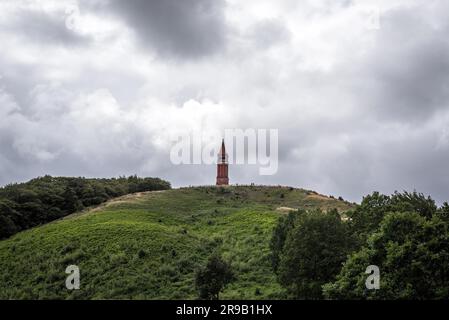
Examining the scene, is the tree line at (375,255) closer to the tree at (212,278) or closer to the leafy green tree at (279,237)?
the tree at (212,278)

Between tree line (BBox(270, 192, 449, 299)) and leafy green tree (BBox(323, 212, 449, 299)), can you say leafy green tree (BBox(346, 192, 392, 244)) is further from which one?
leafy green tree (BBox(323, 212, 449, 299))

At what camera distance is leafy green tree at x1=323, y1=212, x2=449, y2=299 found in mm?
32781

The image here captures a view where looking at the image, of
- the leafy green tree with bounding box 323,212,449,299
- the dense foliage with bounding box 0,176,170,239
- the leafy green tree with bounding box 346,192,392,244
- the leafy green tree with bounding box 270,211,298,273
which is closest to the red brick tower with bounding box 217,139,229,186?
→ the dense foliage with bounding box 0,176,170,239

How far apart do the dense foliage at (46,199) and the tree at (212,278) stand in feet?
148

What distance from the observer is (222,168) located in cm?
11044

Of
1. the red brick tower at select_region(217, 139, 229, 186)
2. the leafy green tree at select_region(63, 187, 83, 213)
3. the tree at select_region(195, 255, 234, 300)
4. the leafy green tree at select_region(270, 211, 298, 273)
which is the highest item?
the red brick tower at select_region(217, 139, 229, 186)

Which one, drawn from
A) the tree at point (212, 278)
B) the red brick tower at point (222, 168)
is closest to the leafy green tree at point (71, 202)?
the red brick tower at point (222, 168)

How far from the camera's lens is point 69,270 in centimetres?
5538

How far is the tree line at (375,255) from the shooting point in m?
33.0

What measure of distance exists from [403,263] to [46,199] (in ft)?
223

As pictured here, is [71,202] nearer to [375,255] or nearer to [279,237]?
[279,237]

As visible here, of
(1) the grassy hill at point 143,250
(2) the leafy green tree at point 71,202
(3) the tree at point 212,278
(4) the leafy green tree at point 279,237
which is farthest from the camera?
(2) the leafy green tree at point 71,202

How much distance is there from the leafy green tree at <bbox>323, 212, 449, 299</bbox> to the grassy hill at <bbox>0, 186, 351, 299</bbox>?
9.35 m
